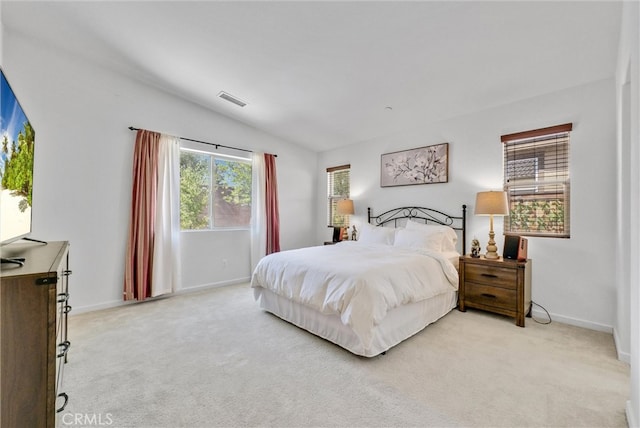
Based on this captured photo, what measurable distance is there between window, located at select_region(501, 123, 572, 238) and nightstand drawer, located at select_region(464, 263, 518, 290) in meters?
0.64

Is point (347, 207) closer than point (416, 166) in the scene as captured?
No

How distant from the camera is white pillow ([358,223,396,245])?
12.8ft

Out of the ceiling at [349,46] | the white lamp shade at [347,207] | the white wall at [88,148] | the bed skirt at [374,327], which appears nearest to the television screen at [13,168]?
the ceiling at [349,46]

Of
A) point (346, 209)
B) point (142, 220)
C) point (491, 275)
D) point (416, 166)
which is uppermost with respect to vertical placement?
point (416, 166)

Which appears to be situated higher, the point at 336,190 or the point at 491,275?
the point at 336,190

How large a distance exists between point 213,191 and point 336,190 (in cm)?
233

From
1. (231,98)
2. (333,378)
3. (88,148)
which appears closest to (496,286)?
(333,378)

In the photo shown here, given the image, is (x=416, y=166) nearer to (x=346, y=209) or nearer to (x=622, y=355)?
(x=346, y=209)

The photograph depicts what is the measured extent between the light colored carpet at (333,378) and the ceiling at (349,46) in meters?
2.55

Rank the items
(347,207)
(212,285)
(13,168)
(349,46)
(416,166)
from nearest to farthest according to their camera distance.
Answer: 1. (13,168)
2. (349,46)
3. (416,166)
4. (212,285)
5. (347,207)

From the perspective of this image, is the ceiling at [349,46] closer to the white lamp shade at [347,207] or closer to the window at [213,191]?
the window at [213,191]

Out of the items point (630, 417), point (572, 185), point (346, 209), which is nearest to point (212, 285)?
point (346, 209)

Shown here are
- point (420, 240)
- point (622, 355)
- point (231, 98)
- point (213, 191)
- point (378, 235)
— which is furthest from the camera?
point (213, 191)

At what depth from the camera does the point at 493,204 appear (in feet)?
9.66
